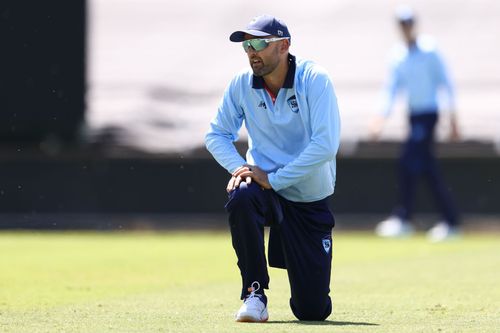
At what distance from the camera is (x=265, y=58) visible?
7461 millimetres

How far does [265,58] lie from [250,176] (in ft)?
2.06

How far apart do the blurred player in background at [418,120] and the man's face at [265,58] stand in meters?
8.26

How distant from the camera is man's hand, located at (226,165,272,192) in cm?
737

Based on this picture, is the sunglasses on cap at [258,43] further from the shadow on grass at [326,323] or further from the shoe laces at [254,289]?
the shadow on grass at [326,323]

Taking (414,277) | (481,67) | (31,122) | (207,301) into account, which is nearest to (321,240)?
(207,301)

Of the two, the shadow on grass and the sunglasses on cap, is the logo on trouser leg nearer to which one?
the shadow on grass

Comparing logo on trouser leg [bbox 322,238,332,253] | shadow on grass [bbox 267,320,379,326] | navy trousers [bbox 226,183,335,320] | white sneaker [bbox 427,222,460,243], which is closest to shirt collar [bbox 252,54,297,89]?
navy trousers [bbox 226,183,335,320]

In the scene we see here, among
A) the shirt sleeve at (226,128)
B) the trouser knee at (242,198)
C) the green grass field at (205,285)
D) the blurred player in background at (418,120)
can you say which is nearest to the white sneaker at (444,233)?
the blurred player in background at (418,120)

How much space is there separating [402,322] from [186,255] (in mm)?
6052

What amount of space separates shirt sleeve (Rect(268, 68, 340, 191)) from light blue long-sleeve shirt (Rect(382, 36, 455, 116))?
854cm

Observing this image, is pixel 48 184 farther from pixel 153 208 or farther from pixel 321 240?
pixel 321 240

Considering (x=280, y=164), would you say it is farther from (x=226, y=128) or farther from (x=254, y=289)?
(x=254, y=289)

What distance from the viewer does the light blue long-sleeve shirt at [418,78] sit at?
15984 millimetres

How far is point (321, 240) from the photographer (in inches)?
302
